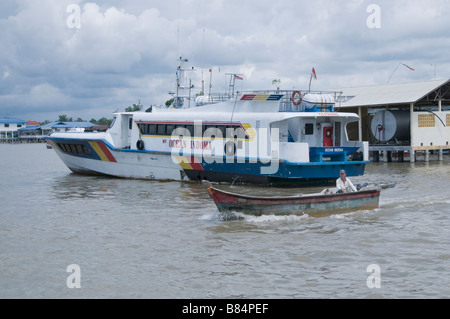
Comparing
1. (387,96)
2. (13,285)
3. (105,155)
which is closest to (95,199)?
(105,155)

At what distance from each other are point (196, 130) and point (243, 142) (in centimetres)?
233

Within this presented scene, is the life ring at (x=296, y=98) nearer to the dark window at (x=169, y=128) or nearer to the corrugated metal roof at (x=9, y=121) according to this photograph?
the dark window at (x=169, y=128)

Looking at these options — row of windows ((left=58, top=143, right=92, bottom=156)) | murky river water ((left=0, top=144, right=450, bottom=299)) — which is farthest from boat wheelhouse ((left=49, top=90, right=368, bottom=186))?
murky river water ((left=0, top=144, right=450, bottom=299))

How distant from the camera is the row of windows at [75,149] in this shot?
25.7 m

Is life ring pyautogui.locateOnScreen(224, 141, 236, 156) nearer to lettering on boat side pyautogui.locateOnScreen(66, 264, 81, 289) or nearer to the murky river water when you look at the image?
the murky river water

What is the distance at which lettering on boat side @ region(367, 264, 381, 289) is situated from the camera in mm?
9219

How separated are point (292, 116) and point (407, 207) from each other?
5440 mm

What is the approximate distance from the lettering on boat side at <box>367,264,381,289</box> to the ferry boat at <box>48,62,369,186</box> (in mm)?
9771

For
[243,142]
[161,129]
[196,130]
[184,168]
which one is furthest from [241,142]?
[161,129]

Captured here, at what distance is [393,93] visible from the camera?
34.8 meters

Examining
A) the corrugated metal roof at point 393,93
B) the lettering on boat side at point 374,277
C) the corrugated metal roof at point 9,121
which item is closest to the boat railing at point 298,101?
the corrugated metal roof at point 393,93

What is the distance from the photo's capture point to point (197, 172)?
22594 mm
